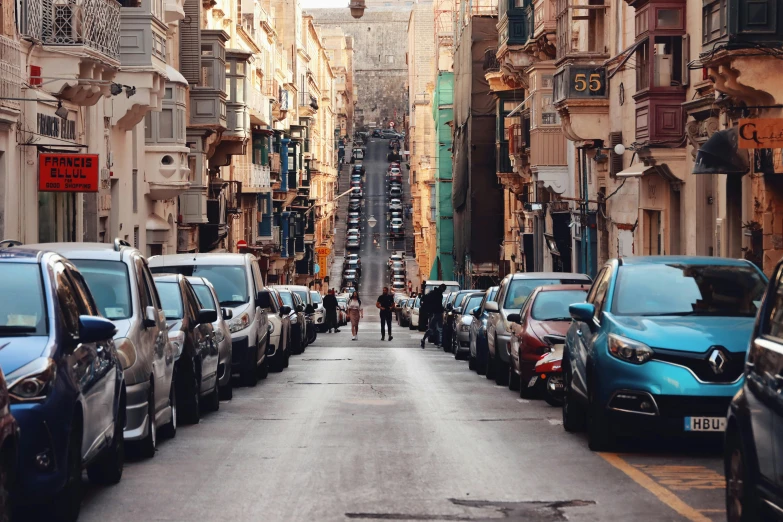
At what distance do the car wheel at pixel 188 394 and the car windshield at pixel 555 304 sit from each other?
18.4 feet

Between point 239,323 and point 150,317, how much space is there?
8426 millimetres

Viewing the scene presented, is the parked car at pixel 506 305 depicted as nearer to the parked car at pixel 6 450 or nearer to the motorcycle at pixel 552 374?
the motorcycle at pixel 552 374

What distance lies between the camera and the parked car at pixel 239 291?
65.6ft

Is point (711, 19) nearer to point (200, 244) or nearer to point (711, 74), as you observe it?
point (711, 74)

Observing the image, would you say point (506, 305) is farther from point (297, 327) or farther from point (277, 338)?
point (297, 327)

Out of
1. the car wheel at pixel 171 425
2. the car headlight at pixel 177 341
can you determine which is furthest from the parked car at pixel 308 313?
the car wheel at pixel 171 425

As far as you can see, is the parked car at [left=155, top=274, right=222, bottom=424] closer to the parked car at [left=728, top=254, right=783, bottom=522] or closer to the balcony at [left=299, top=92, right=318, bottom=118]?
the parked car at [left=728, top=254, right=783, bottom=522]

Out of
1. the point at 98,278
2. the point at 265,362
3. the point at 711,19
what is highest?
the point at 711,19

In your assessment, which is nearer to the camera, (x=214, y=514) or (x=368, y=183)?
(x=214, y=514)

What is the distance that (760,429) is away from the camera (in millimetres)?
6840

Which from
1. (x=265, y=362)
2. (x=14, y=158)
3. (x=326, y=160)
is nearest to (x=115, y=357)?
(x=265, y=362)

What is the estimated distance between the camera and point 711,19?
22.0m

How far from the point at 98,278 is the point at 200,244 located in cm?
3907

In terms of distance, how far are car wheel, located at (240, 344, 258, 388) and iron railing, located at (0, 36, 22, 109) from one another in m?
6.93
